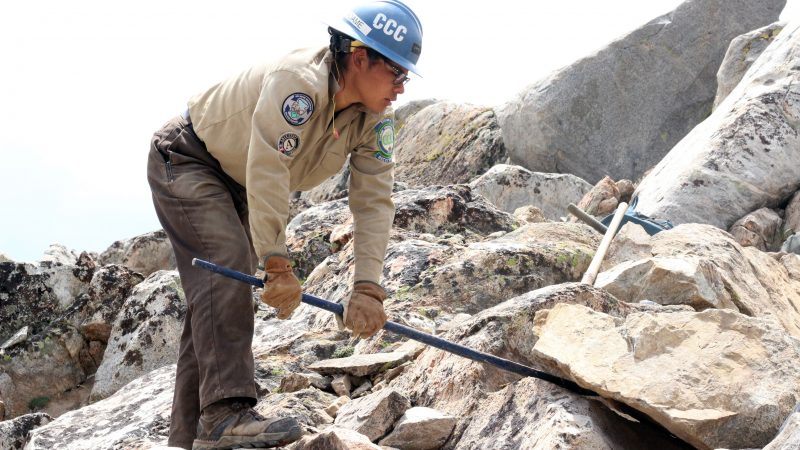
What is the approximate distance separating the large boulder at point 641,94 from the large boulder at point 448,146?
1237 mm

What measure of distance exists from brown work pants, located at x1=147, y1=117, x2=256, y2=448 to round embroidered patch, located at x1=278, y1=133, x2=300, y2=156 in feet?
2.22

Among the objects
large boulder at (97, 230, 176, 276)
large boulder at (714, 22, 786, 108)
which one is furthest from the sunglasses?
large boulder at (714, 22, 786, 108)

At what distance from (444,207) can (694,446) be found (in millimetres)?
6517

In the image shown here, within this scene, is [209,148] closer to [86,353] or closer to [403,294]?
[403,294]

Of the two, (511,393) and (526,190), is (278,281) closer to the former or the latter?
(511,393)

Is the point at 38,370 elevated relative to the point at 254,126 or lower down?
lower down

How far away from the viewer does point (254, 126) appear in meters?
5.47

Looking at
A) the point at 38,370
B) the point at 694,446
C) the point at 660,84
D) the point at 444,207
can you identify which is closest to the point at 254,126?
the point at 694,446

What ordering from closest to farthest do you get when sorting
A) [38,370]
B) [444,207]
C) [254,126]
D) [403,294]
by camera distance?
[254,126] < [403,294] < [444,207] < [38,370]

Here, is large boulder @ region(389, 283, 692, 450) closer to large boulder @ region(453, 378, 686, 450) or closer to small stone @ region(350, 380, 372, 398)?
large boulder @ region(453, 378, 686, 450)

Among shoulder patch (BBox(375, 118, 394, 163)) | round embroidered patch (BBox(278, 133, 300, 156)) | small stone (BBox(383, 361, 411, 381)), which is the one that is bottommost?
small stone (BBox(383, 361, 411, 381))

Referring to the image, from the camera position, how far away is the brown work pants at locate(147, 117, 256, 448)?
5.67 meters

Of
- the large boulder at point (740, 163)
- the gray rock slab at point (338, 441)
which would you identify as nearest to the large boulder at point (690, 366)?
the gray rock slab at point (338, 441)

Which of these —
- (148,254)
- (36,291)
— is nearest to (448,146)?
(148,254)
